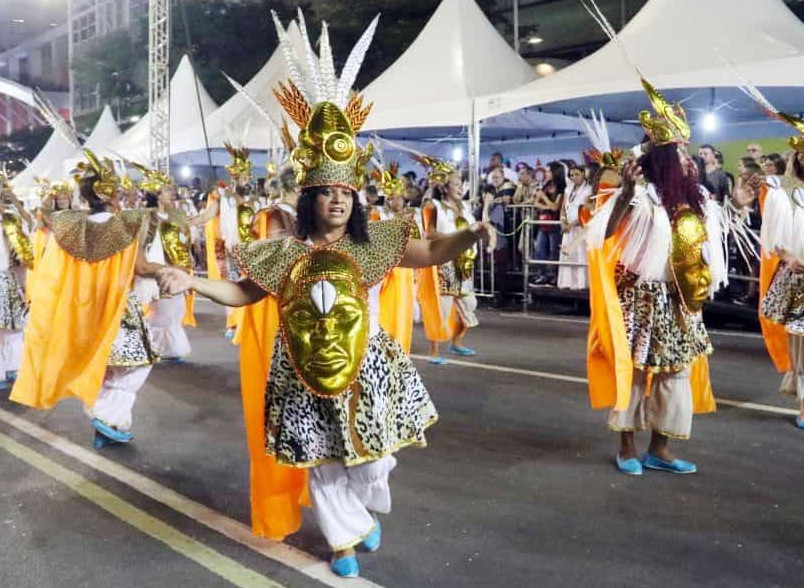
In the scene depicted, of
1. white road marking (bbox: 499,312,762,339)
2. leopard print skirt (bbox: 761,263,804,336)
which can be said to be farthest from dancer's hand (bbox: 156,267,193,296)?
white road marking (bbox: 499,312,762,339)

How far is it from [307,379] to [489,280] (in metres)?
10.5

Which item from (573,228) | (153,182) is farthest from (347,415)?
(573,228)

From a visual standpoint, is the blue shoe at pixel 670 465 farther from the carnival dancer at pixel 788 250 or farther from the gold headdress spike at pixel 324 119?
the gold headdress spike at pixel 324 119

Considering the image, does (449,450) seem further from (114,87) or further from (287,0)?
(114,87)

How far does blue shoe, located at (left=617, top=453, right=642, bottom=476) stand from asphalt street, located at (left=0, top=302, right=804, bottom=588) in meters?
0.06

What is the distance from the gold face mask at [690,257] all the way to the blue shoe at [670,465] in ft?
3.01

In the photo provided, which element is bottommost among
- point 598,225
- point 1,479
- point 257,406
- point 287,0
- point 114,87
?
point 1,479

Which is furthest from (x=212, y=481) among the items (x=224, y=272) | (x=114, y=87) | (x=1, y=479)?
(x=114, y=87)

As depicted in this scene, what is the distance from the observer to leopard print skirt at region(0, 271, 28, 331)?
811 centimetres

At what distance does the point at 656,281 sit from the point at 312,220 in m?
2.28

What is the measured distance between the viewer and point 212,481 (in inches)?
206

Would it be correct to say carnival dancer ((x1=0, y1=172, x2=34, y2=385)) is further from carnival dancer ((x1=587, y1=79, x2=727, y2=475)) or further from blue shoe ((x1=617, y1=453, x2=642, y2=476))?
blue shoe ((x1=617, y1=453, x2=642, y2=476))

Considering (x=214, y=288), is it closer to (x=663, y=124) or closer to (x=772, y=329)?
(x=663, y=124)

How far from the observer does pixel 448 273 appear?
907 cm
